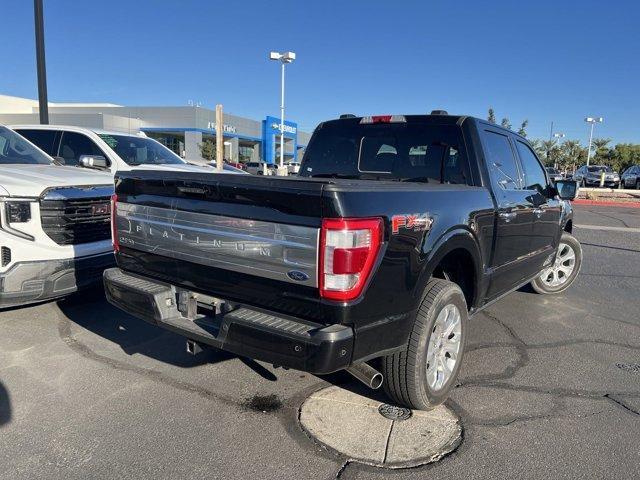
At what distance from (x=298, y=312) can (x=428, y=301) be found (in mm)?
877

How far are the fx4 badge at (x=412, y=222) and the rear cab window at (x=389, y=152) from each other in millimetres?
1216

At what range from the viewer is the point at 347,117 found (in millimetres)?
4840

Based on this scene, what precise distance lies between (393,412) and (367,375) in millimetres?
541

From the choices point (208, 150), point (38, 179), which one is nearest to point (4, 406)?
point (38, 179)

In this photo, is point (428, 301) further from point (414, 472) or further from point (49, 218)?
point (49, 218)

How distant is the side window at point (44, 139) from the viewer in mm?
7668

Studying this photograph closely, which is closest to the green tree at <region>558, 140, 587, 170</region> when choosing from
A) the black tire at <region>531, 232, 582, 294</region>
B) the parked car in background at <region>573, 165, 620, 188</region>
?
the parked car in background at <region>573, 165, 620, 188</region>

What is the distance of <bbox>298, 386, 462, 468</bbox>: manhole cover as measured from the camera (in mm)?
2828

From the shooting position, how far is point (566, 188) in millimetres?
5688

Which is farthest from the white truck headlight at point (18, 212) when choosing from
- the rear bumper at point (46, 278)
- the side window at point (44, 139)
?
the side window at point (44, 139)

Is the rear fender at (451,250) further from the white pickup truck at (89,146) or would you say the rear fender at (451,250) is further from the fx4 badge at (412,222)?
the white pickup truck at (89,146)

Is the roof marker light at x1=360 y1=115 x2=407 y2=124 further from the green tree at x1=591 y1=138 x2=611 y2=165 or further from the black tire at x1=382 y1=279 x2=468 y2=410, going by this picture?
the green tree at x1=591 y1=138 x2=611 y2=165

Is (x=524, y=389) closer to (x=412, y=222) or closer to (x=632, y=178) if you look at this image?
(x=412, y=222)

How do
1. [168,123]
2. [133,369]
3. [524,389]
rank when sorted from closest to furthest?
[524,389], [133,369], [168,123]
